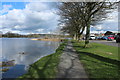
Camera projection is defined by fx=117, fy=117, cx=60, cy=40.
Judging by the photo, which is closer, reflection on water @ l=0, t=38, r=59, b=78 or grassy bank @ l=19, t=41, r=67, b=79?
grassy bank @ l=19, t=41, r=67, b=79

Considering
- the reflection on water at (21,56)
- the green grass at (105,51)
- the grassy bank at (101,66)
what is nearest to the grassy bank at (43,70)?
the grassy bank at (101,66)

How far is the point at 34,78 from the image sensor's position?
4719 millimetres

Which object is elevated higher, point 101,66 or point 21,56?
point 101,66

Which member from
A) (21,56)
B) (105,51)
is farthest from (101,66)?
(21,56)

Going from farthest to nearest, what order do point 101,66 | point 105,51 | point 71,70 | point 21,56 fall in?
point 21,56 → point 105,51 → point 101,66 → point 71,70

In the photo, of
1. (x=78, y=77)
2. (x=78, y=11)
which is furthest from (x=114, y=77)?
(x=78, y=11)

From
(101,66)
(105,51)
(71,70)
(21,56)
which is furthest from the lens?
(21,56)

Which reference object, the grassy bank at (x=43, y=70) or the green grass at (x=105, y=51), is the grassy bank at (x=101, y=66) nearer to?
the green grass at (x=105, y=51)

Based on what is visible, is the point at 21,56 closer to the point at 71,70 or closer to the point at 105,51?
the point at 105,51

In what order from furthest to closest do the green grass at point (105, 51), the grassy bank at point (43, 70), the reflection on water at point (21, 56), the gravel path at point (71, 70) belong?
the green grass at point (105, 51) → the reflection on water at point (21, 56) → the grassy bank at point (43, 70) → the gravel path at point (71, 70)

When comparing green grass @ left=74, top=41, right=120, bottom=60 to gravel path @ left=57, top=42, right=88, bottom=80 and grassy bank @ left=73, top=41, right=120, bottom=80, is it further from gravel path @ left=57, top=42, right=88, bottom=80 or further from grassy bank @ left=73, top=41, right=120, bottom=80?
gravel path @ left=57, top=42, right=88, bottom=80

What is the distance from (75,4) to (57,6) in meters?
3.39

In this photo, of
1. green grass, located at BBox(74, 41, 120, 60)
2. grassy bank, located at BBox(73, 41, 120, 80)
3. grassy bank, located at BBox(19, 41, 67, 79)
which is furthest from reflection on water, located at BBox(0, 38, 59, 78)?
green grass, located at BBox(74, 41, 120, 60)

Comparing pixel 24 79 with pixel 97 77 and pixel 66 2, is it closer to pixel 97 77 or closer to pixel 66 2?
pixel 97 77
